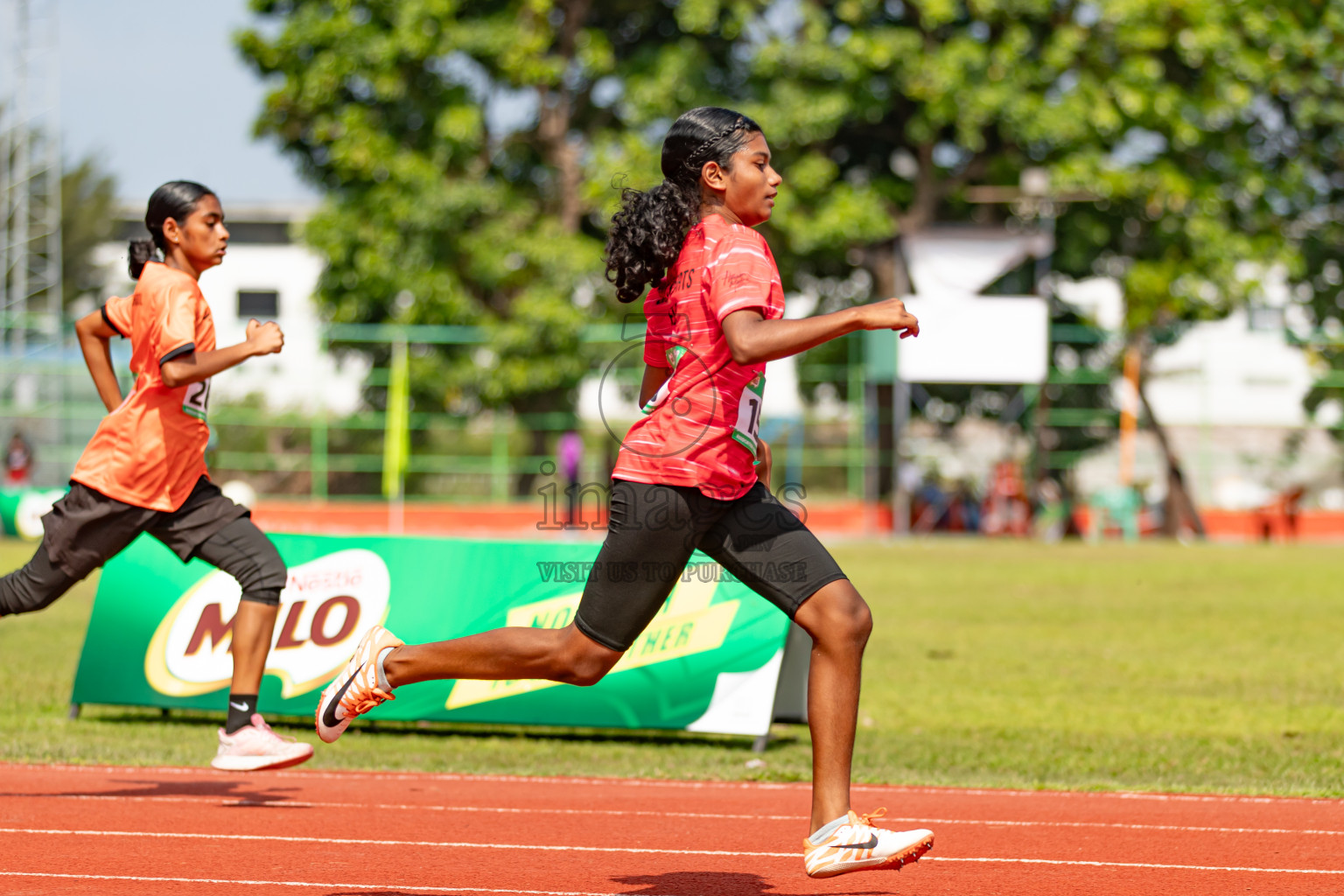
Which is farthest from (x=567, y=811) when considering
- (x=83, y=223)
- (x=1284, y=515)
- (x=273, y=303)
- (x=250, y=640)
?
(x=83, y=223)

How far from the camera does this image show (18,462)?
92.4 ft

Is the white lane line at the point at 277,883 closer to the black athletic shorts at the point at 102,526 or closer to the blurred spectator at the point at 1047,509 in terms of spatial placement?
the black athletic shorts at the point at 102,526

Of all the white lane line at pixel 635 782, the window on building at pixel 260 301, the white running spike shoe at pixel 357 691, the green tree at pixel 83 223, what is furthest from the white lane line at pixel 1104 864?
the green tree at pixel 83 223

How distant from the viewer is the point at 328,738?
5059mm

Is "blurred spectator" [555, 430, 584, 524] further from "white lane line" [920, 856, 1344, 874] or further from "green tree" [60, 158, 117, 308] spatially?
"green tree" [60, 158, 117, 308]

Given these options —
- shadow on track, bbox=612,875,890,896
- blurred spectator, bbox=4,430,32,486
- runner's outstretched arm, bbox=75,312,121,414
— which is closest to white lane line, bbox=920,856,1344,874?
shadow on track, bbox=612,875,890,896

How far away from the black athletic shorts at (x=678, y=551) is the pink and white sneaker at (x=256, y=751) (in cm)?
204

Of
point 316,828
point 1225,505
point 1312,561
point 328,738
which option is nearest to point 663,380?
point 328,738

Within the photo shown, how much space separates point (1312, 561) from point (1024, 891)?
19.8 metres

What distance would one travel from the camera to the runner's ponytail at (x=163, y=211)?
Result: 6.44m

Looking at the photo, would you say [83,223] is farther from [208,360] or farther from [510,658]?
[510,658]

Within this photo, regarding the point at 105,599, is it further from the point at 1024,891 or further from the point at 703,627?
the point at 1024,891

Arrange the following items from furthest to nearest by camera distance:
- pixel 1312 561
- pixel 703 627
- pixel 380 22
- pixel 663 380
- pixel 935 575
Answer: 1. pixel 380 22
2. pixel 1312 561
3. pixel 935 575
4. pixel 703 627
5. pixel 663 380

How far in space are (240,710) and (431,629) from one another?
2109 millimetres
